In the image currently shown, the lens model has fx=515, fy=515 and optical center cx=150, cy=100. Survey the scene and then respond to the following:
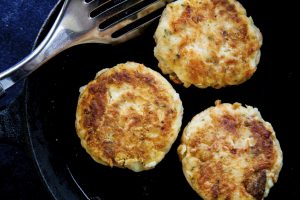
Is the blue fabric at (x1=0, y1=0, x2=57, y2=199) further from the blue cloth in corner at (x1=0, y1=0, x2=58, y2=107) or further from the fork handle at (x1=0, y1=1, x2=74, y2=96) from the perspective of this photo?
the fork handle at (x1=0, y1=1, x2=74, y2=96)

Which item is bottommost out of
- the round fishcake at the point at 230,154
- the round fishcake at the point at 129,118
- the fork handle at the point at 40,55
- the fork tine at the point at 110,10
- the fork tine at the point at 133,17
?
the round fishcake at the point at 230,154

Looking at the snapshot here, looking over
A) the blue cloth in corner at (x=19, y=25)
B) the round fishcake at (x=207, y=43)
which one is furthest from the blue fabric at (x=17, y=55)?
the round fishcake at (x=207, y=43)

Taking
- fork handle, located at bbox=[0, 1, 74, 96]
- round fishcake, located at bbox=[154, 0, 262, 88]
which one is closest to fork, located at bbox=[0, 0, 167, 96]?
fork handle, located at bbox=[0, 1, 74, 96]

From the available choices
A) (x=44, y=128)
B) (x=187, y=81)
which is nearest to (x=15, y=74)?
(x=44, y=128)

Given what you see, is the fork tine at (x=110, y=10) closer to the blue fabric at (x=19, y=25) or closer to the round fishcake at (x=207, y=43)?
the round fishcake at (x=207, y=43)

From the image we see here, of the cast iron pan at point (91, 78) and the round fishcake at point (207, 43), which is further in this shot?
the cast iron pan at point (91, 78)

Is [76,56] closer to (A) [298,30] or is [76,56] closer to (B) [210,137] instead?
(B) [210,137]

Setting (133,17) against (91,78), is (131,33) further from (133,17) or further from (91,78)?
(91,78)

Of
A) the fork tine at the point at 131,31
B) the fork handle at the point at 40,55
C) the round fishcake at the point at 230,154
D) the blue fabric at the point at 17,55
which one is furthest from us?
the blue fabric at the point at 17,55
